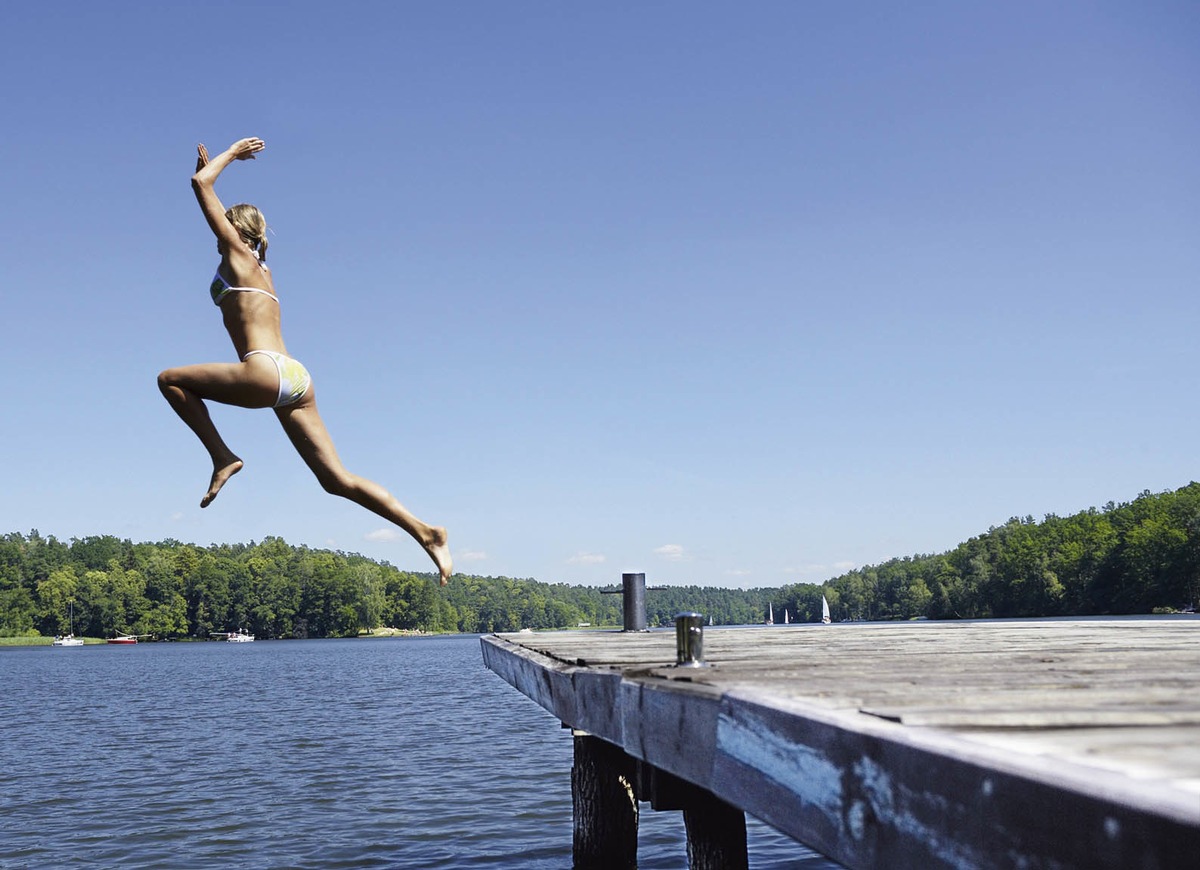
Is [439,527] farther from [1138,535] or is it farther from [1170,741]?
[1138,535]

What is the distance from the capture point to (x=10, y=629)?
130 meters

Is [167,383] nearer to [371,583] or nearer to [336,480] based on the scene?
[336,480]

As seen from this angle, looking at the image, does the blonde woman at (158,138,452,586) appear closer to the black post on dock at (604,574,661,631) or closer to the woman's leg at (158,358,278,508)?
the woman's leg at (158,358,278,508)

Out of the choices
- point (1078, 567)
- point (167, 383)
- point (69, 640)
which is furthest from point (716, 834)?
point (69, 640)

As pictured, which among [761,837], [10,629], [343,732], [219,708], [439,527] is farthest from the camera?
[10,629]

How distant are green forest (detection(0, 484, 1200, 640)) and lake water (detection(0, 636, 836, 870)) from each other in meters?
98.1

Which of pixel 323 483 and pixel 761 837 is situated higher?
pixel 323 483

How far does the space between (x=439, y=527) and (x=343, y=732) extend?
20.2 m

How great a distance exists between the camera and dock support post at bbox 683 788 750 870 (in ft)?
19.3

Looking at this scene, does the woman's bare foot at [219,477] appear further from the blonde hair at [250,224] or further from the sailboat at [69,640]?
the sailboat at [69,640]

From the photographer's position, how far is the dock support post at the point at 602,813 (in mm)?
8562

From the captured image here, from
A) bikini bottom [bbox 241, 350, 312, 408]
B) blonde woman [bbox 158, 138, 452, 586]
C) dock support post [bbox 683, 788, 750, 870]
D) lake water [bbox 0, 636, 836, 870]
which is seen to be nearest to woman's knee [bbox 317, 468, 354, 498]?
blonde woman [bbox 158, 138, 452, 586]

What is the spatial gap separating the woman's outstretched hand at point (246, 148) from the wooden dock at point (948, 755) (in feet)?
12.9

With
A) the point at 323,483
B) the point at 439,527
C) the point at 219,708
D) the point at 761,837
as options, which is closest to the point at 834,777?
the point at 323,483
